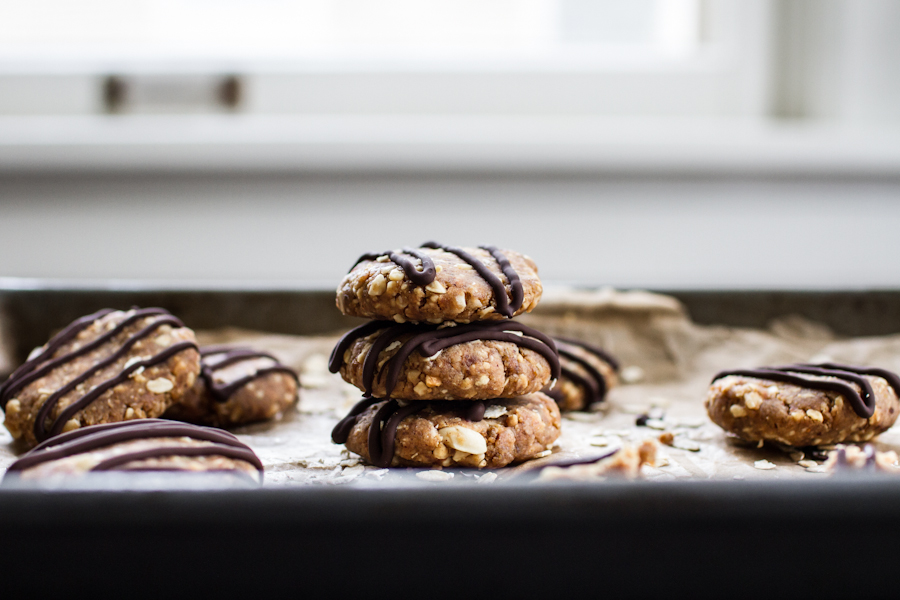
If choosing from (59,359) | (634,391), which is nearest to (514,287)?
(634,391)

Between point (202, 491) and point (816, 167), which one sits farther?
point (816, 167)

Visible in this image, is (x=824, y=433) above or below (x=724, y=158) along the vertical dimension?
below

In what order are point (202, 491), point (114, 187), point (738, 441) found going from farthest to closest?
point (114, 187)
point (738, 441)
point (202, 491)

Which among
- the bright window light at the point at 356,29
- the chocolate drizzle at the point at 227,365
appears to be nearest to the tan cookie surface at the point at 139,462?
the chocolate drizzle at the point at 227,365

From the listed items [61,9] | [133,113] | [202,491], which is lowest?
[202,491]

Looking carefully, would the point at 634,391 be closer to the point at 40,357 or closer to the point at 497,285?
the point at 497,285

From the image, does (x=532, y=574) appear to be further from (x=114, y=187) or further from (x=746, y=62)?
(x=746, y=62)

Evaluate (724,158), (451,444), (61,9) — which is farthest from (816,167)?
(61,9)
